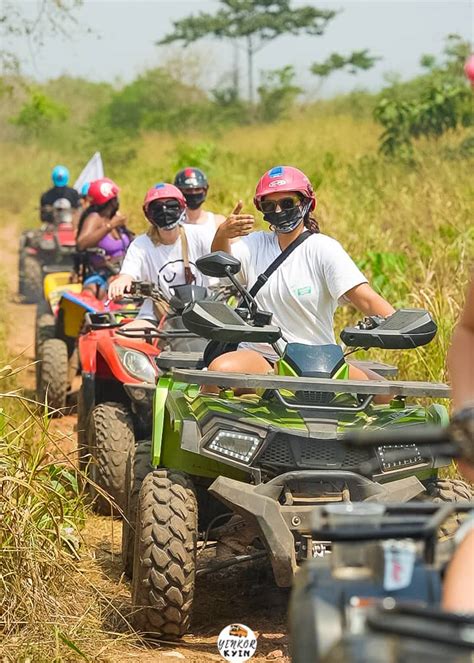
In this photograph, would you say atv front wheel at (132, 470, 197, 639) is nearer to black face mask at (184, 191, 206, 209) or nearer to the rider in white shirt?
the rider in white shirt

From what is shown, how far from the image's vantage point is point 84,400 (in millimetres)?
7566

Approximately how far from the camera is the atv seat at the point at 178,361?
18.3 ft

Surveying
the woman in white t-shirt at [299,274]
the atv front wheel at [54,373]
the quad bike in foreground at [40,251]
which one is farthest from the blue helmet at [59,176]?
the woman in white t-shirt at [299,274]

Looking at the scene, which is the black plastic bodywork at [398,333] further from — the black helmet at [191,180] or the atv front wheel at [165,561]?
the black helmet at [191,180]

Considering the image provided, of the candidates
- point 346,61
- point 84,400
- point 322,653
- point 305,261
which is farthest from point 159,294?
point 346,61

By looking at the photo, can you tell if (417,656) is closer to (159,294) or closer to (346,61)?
(159,294)

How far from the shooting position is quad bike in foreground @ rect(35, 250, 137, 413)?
9438 millimetres

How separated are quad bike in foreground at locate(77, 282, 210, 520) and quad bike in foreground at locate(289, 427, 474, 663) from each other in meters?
4.28

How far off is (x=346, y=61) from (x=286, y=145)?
19.8m

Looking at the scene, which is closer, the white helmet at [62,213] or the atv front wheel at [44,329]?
the atv front wheel at [44,329]

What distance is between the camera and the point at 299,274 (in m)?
5.85

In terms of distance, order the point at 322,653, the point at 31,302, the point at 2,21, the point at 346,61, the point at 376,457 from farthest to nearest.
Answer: the point at 346,61
the point at 31,302
the point at 2,21
the point at 376,457
the point at 322,653

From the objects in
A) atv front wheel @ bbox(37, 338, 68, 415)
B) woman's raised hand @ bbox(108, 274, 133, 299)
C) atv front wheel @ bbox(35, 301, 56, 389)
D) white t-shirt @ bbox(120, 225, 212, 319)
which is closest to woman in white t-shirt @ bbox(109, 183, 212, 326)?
white t-shirt @ bbox(120, 225, 212, 319)

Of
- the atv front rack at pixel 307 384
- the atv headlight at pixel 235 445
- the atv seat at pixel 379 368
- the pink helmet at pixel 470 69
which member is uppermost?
the pink helmet at pixel 470 69
